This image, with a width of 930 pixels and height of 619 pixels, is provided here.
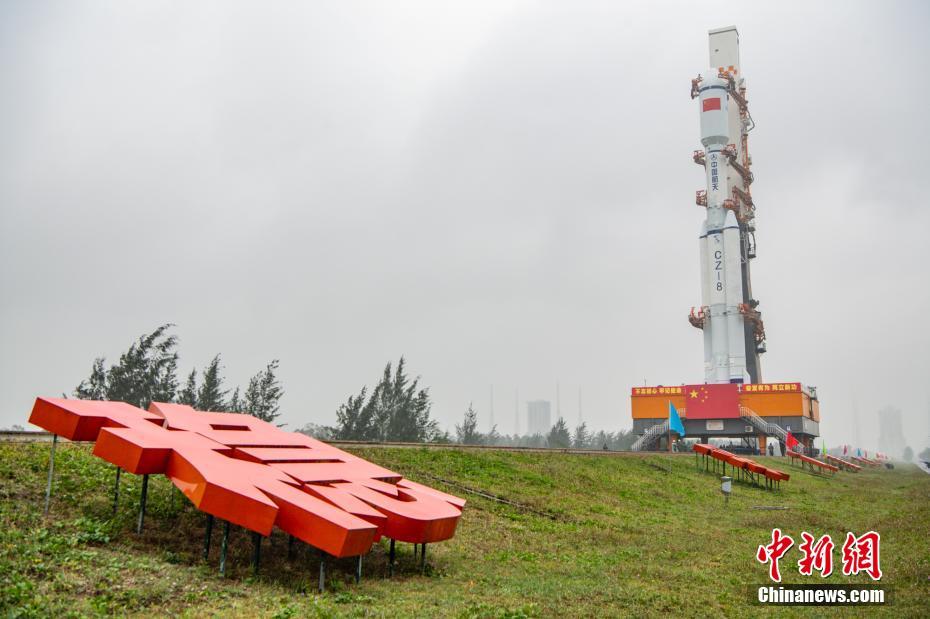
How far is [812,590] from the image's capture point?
12.5 meters

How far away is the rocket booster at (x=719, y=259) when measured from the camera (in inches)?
2522

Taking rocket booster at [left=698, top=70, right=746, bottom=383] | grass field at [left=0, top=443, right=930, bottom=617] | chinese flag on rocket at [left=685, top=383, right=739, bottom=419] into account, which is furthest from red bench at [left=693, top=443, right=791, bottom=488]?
rocket booster at [left=698, top=70, right=746, bottom=383]

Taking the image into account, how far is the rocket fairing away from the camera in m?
64.1

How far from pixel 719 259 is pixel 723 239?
192cm

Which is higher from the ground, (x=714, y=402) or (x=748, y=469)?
(x=714, y=402)

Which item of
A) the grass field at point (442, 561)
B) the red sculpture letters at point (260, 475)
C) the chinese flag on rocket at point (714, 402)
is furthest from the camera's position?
the chinese flag on rocket at point (714, 402)

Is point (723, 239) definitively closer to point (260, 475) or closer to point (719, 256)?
point (719, 256)

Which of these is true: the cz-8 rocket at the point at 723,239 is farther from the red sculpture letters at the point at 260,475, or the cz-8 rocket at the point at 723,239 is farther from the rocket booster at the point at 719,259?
the red sculpture letters at the point at 260,475

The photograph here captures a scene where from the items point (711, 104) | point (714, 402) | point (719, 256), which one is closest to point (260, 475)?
point (714, 402)

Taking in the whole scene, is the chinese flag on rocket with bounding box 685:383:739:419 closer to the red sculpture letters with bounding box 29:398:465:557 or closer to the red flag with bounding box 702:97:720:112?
the red flag with bounding box 702:97:720:112

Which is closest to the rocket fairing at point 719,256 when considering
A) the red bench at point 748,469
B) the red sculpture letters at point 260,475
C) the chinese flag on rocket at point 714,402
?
the chinese flag on rocket at point 714,402

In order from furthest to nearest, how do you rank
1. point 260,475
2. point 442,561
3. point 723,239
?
point 723,239 < point 442,561 < point 260,475

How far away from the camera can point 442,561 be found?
13586 mm

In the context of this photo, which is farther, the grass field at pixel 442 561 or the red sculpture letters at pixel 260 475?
the red sculpture letters at pixel 260 475
